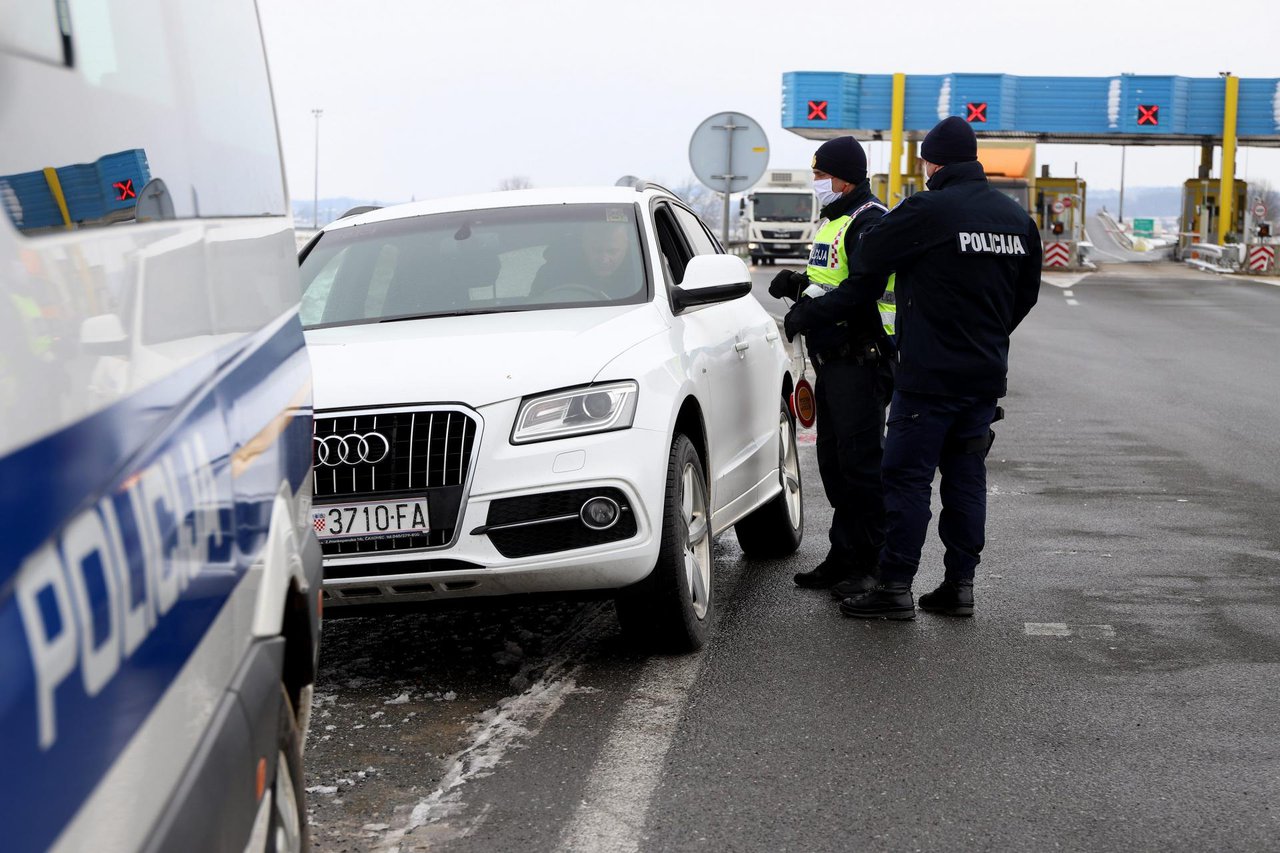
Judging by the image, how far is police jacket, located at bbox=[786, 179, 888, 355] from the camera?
6410 millimetres

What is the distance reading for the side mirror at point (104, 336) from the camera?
160 centimetres

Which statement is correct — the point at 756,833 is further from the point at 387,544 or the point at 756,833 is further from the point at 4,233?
the point at 4,233

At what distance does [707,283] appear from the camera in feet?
19.6

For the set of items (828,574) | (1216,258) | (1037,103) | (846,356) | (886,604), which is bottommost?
(1216,258)

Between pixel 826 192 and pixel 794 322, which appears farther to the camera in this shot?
pixel 826 192

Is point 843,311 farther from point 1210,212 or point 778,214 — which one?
point 1210,212

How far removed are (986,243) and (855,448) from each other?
109cm

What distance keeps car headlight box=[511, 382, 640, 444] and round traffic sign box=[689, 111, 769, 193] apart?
10291 millimetres

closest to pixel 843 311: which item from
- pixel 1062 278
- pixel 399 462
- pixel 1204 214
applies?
pixel 399 462

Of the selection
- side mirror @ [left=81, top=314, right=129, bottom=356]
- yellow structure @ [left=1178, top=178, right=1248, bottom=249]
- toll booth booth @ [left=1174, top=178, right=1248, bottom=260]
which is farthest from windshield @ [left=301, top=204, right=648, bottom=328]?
toll booth booth @ [left=1174, top=178, right=1248, bottom=260]

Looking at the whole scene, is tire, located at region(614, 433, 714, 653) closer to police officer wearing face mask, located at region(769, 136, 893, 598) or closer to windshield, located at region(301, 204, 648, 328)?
windshield, located at region(301, 204, 648, 328)

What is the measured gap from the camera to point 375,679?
17.4 ft

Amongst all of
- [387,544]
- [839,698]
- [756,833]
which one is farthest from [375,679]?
[756,833]

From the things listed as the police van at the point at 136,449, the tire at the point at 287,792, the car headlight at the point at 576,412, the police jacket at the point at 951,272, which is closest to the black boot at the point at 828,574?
the police jacket at the point at 951,272
